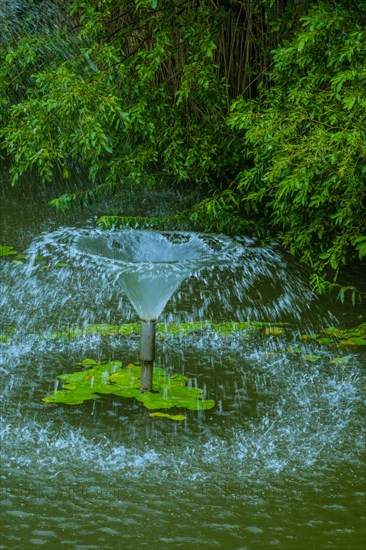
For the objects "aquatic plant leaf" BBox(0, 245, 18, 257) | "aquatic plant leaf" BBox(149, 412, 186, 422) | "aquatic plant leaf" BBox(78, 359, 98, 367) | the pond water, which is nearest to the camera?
the pond water

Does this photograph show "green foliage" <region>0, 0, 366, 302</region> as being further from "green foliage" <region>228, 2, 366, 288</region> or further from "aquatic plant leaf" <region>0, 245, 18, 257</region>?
"aquatic plant leaf" <region>0, 245, 18, 257</region>

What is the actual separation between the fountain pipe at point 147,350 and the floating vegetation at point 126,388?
0.08 m

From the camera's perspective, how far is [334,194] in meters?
6.15

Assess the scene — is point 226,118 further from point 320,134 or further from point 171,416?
point 171,416

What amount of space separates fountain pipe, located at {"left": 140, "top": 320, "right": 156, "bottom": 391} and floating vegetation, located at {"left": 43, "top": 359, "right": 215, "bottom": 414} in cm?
8

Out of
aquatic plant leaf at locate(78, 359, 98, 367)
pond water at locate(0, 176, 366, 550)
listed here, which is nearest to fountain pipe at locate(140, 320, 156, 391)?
pond water at locate(0, 176, 366, 550)

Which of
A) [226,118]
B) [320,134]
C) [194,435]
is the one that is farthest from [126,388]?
[226,118]

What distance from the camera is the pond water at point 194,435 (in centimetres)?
373

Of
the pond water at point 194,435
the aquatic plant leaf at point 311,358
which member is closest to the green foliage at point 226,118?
the aquatic plant leaf at point 311,358

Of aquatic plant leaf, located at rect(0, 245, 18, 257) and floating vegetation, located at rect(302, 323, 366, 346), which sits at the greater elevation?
aquatic plant leaf, located at rect(0, 245, 18, 257)

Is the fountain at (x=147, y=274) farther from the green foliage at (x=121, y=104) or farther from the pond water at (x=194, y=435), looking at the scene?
the green foliage at (x=121, y=104)

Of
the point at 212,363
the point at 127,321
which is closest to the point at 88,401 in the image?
the point at 212,363

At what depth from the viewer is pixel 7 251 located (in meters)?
7.81

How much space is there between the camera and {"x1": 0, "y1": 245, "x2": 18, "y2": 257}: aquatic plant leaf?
305 inches
